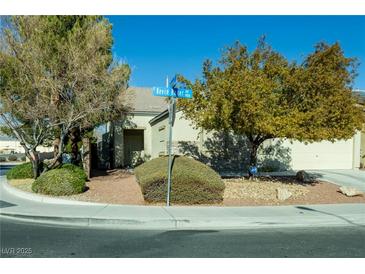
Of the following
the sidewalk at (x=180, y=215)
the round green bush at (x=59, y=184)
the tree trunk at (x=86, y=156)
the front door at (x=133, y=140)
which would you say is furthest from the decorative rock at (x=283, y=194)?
the front door at (x=133, y=140)

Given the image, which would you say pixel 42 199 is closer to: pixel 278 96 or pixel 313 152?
pixel 278 96

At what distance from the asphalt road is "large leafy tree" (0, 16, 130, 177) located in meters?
6.46

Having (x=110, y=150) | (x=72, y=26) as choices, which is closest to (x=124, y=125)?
(x=110, y=150)

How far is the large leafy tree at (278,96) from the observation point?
12.2m

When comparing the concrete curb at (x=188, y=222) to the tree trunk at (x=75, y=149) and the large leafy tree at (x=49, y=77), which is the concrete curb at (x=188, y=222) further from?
the tree trunk at (x=75, y=149)

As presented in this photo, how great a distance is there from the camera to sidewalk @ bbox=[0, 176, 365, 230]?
884 centimetres

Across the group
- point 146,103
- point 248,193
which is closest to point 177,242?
point 248,193

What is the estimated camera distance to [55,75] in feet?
48.0

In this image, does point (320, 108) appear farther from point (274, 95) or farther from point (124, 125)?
point (124, 125)

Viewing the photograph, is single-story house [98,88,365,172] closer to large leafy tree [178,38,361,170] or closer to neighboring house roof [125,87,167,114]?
neighboring house roof [125,87,167,114]

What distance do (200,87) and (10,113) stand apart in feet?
22.9

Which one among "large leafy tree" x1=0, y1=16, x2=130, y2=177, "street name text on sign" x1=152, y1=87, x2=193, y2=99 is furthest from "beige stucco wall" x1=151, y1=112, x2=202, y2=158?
"street name text on sign" x1=152, y1=87, x2=193, y2=99

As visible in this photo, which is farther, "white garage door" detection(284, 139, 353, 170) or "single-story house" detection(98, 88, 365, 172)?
"white garage door" detection(284, 139, 353, 170)

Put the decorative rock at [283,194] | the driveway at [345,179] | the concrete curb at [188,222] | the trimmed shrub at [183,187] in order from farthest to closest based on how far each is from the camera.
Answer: the driveway at [345,179], the decorative rock at [283,194], the trimmed shrub at [183,187], the concrete curb at [188,222]
